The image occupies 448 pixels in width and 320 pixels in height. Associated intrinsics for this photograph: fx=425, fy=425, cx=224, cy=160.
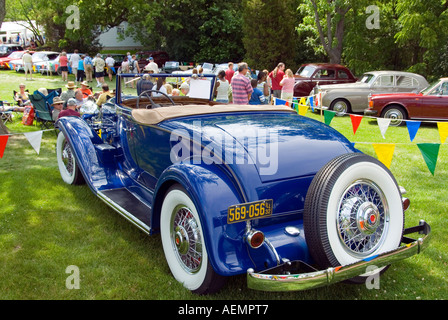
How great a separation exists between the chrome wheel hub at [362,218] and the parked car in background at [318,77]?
1241 cm

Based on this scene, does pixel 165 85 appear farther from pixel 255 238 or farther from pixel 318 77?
pixel 318 77

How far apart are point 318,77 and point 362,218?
43.7ft

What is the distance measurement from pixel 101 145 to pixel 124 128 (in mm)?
589

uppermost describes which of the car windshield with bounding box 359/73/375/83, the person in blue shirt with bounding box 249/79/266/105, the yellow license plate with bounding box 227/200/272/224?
the car windshield with bounding box 359/73/375/83

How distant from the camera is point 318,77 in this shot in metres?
15.6

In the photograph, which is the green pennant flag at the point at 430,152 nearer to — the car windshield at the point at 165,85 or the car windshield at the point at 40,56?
the car windshield at the point at 165,85

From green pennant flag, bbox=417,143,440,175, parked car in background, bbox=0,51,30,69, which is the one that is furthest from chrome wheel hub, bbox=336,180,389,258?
parked car in background, bbox=0,51,30,69

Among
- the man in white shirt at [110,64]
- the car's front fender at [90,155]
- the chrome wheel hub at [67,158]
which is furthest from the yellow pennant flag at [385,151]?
the man in white shirt at [110,64]

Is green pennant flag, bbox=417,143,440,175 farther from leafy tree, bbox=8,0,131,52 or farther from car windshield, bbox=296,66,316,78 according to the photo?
leafy tree, bbox=8,0,131,52

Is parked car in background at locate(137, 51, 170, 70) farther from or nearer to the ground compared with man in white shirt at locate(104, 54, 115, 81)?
Result: farther from the ground

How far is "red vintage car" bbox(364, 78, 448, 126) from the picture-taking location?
11.4 metres

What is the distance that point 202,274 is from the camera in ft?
10.5

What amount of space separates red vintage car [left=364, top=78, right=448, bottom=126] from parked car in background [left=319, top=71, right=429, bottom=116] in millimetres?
1265

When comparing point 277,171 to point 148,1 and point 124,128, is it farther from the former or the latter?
point 148,1
